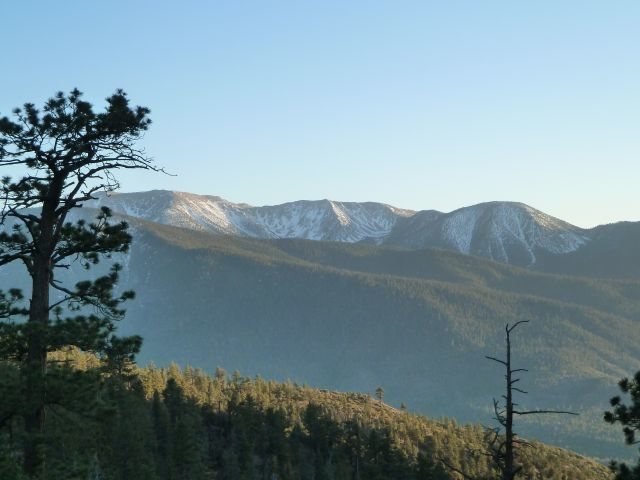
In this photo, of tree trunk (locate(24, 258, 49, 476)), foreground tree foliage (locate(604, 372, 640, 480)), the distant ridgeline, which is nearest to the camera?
tree trunk (locate(24, 258, 49, 476))

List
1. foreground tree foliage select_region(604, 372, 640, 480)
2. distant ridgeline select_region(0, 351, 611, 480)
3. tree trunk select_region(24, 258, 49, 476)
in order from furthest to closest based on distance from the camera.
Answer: distant ridgeline select_region(0, 351, 611, 480) < foreground tree foliage select_region(604, 372, 640, 480) < tree trunk select_region(24, 258, 49, 476)

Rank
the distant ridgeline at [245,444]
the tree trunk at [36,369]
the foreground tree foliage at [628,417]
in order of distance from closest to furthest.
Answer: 1. the tree trunk at [36,369]
2. the foreground tree foliage at [628,417]
3. the distant ridgeline at [245,444]

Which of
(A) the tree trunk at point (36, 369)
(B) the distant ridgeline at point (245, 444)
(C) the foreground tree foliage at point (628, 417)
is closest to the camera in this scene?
(A) the tree trunk at point (36, 369)

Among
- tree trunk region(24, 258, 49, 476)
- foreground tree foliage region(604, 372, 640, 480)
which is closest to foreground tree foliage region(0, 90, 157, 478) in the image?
tree trunk region(24, 258, 49, 476)

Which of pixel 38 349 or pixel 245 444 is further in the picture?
pixel 245 444

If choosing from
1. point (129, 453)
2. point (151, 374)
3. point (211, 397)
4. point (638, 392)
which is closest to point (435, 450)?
point (211, 397)

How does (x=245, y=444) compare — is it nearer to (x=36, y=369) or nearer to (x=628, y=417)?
(x=628, y=417)

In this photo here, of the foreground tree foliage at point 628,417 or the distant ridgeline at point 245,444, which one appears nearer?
the foreground tree foliage at point 628,417

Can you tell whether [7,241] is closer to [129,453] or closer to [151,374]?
[129,453]

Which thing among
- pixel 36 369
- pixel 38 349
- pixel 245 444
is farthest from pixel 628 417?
pixel 245 444

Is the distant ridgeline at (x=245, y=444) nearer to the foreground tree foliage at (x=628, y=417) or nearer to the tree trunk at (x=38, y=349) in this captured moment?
the tree trunk at (x=38, y=349)

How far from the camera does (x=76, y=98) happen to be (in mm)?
23703

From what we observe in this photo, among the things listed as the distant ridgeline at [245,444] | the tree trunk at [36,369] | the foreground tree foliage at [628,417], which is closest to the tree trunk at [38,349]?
the tree trunk at [36,369]

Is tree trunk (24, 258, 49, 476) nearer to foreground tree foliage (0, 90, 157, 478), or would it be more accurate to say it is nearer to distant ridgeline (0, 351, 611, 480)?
foreground tree foliage (0, 90, 157, 478)
